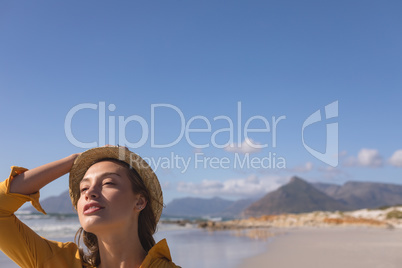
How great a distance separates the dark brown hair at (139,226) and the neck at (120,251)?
0.29 feet

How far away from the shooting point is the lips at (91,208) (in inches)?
74.0

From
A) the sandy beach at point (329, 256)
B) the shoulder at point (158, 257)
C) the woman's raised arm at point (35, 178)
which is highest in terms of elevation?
the woman's raised arm at point (35, 178)

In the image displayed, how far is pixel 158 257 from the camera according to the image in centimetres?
195

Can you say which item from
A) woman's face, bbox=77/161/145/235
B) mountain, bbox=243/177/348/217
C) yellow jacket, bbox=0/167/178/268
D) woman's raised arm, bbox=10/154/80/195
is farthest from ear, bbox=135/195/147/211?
mountain, bbox=243/177/348/217

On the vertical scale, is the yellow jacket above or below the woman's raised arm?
below

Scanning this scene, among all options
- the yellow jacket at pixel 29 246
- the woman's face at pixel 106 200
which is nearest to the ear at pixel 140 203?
the woman's face at pixel 106 200

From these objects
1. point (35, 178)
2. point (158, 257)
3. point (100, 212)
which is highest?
point (35, 178)

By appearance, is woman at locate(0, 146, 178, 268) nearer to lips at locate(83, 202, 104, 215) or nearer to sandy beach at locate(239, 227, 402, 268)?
lips at locate(83, 202, 104, 215)

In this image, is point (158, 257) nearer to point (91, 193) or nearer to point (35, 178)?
point (91, 193)

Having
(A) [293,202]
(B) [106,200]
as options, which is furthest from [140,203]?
(A) [293,202]

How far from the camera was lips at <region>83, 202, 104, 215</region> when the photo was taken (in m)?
1.88

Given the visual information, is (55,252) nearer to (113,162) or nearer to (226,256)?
(113,162)

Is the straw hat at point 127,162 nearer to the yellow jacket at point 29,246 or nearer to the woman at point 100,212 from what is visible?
the woman at point 100,212

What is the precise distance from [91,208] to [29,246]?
15.2 inches
